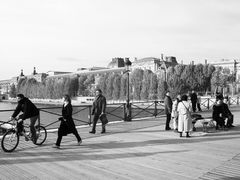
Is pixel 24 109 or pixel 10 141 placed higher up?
pixel 24 109

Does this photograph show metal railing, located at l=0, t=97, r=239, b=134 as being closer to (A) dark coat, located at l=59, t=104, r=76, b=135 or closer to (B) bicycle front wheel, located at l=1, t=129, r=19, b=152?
(B) bicycle front wheel, located at l=1, t=129, r=19, b=152

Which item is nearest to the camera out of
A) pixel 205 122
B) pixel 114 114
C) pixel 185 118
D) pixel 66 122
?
pixel 66 122

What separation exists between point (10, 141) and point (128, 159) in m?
3.74

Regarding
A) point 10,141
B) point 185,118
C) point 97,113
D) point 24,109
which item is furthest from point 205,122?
point 10,141

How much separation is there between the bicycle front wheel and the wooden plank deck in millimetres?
224

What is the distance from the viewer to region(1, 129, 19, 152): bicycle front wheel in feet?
26.2

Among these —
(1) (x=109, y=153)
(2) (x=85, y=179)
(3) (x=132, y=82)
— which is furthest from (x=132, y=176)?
(3) (x=132, y=82)

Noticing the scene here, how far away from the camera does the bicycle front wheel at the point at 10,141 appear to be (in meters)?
8.00

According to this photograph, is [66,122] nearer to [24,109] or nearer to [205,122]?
[24,109]

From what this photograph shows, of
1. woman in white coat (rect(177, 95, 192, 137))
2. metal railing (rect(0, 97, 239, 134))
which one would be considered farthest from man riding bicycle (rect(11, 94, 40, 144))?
woman in white coat (rect(177, 95, 192, 137))

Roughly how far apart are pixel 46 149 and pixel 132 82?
6945 cm

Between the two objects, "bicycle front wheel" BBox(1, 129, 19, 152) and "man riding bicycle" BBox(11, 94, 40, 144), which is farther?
"man riding bicycle" BBox(11, 94, 40, 144)

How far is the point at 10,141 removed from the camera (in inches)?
323

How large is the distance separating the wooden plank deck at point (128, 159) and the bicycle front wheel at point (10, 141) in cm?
22
